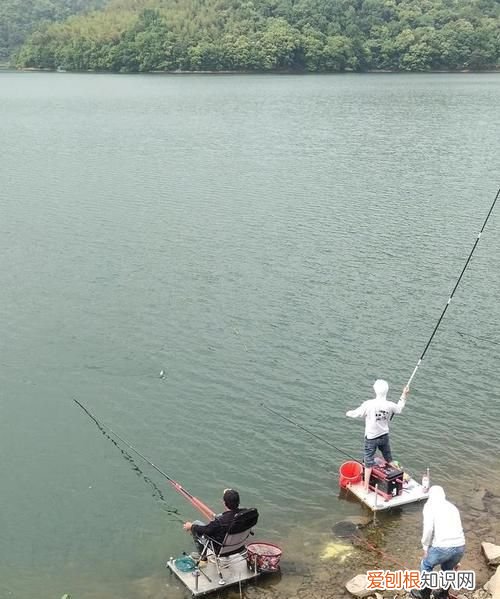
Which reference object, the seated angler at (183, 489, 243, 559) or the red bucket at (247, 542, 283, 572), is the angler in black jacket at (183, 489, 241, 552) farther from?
the red bucket at (247, 542, 283, 572)

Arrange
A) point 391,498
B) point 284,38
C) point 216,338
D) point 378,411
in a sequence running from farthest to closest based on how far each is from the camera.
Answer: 1. point 284,38
2. point 216,338
3. point 391,498
4. point 378,411

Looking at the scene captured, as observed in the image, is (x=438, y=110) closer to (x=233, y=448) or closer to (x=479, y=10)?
(x=233, y=448)

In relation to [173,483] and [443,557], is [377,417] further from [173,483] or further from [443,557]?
[173,483]

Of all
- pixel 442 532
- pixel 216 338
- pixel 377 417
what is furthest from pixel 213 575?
pixel 216 338

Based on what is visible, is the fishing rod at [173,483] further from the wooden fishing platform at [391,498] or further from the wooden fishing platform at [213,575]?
the wooden fishing platform at [391,498]

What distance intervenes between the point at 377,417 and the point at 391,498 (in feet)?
5.15

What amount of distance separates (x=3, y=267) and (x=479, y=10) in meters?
163

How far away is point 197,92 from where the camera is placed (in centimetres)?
10844

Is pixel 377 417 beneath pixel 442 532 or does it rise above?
beneath

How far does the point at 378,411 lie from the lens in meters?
13.7

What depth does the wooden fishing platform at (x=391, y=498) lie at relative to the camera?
1381cm

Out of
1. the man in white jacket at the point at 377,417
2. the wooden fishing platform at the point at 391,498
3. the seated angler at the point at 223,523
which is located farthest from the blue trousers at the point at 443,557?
the man in white jacket at the point at 377,417

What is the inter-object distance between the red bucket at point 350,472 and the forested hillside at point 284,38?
463ft

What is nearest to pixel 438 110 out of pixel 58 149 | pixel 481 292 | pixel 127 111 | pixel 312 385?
pixel 127 111
